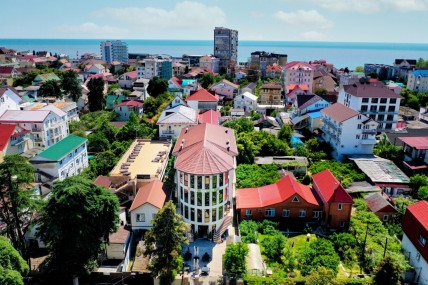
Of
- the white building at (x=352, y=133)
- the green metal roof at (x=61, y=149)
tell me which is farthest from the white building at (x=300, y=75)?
the green metal roof at (x=61, y=149)

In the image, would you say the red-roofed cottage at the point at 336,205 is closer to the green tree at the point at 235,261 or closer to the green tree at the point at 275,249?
the green tree at the point at 275,249

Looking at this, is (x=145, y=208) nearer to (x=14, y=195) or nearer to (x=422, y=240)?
(x=14, y=195)

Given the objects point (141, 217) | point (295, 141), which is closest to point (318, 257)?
point (141, 217)

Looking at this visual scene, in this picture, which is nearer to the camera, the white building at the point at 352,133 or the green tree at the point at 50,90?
the white building at the point at 352,133

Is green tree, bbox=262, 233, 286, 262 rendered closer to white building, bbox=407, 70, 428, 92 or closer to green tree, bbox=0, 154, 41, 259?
green tree, bbox=0, 154, 41, 259

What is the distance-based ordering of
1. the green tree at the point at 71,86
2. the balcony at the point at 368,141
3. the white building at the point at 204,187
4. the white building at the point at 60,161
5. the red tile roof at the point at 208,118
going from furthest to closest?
the green tree at the point at 71,86 → the red tile roof at the point at 208,118 → the balcony at the point at 368,141 → the white building at the point at 60,161 → the white building at the point at 204,187

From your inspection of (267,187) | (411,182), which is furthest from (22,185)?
(411,182)

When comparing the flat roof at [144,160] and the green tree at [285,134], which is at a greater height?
the green tree at [285,134]

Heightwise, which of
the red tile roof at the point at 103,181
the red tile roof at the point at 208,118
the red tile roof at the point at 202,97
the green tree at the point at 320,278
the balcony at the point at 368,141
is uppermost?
the red tile roof at the point at 202,97
